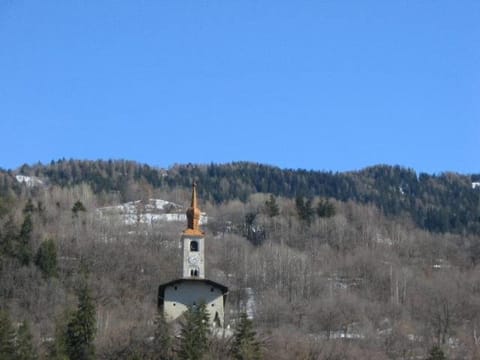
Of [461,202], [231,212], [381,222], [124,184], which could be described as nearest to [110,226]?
[231,212]

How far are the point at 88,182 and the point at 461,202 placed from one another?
5649 cm

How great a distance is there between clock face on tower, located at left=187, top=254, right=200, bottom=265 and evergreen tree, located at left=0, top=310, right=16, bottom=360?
739 inches

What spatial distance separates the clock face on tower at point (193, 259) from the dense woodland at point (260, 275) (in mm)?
4334

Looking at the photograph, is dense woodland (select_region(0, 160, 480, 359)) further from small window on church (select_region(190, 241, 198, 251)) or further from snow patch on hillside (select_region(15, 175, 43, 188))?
snow patch on hillside (select_region(15, 175, 43, 188))

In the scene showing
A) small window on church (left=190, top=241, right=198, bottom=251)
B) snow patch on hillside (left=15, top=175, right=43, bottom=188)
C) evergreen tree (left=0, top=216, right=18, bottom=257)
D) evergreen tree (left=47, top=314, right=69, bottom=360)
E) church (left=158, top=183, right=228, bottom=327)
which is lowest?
evergreen tree (left=47, top=314, right=69, bottom=360)

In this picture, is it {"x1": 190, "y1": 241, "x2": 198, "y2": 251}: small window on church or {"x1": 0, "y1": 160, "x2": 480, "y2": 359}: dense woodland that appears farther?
{"x1": 190, "y1": 241, "x2": 198, "y2": 251}: small window on church

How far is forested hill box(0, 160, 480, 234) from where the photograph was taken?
5965 inches

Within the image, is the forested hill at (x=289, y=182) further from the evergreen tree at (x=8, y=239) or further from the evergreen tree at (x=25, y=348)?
the evergreen tree at (x=25, y=348)

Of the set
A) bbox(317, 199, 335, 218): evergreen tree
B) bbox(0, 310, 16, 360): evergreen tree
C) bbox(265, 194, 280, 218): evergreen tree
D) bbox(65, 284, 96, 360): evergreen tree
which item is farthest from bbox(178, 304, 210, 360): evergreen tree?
bbox(265, 194, 280, 218): evergreen tree

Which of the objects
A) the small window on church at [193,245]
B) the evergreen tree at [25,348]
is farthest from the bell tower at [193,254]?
the evergreen tree at [25,348]

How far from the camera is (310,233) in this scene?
108m

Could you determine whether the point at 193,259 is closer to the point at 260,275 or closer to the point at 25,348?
the point at 25,348

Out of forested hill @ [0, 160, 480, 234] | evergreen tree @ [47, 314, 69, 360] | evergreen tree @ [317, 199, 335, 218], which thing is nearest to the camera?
evergreen tree @ [47, 314, 69, 360]

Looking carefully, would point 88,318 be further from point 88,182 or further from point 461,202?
point 461,202
